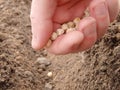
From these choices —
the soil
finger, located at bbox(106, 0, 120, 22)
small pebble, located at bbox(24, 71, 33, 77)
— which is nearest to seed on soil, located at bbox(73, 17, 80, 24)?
finger, located at bbox(106, 0, 120, 22)

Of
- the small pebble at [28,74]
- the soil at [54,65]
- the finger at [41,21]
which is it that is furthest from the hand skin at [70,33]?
the small pebble at [28,74]

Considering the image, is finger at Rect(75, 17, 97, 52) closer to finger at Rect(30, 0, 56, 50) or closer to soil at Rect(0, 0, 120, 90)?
finger at Rect(30, 0, 56, 50)

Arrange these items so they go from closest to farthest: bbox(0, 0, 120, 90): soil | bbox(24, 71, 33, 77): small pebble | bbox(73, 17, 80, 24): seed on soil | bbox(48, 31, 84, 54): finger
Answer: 1. bbox(48, 31, 84, 54): finger
2. bbox(73, 17, 80, 24): seed on soil
3. bbox(0, 0, 120, 90): soil
4. bbox(24, 71, 33, 77): small pebble

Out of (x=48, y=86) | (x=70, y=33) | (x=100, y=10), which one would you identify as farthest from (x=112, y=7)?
(x=48, y=86)

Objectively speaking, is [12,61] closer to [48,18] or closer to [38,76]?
[38,76]

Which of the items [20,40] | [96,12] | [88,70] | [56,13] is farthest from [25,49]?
[96,12]

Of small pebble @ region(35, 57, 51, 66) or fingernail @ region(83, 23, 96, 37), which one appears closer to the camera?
fingernail @ region(83, 23, 96, 37)
